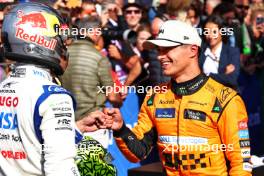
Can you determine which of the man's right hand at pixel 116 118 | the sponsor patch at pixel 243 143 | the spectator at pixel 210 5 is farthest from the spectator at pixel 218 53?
the man's right hand at pixel 116 118

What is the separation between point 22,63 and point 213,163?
1.88m

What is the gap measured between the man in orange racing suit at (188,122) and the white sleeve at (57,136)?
50.0 inches

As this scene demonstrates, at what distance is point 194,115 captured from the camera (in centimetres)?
534

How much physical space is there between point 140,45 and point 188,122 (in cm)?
480

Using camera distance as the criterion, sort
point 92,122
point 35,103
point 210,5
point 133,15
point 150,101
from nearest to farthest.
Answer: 1. point 35,103
2. point 92,122
3. point 150,101
4. point 133,15
5. point 210,5

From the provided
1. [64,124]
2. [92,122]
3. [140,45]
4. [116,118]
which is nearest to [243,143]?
[116,118]

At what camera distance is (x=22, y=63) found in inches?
157

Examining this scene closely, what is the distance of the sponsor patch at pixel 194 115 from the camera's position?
209 inches

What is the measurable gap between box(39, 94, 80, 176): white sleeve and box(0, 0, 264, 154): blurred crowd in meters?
3.18

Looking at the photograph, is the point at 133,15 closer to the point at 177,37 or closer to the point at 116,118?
the point at 177,37

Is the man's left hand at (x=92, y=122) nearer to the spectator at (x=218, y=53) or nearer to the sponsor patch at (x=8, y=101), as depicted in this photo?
the sponsor patch at (x=8, y=101)

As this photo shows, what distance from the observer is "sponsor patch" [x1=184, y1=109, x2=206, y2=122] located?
17.4 ft

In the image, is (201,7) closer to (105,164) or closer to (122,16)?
(122,16)

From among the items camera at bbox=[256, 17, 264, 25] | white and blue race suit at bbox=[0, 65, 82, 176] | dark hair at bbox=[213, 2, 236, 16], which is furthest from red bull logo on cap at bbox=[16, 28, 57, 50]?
camera at bbox=[256, 17, 264, 25]
